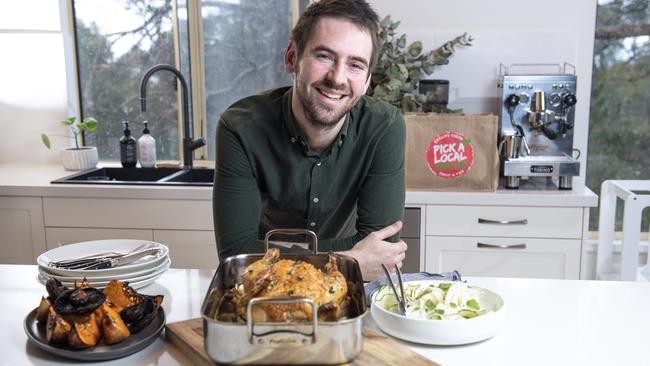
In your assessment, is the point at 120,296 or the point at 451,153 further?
the point at 451,153

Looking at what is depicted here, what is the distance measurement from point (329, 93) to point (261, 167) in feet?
1.04

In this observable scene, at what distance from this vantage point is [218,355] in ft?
2.71

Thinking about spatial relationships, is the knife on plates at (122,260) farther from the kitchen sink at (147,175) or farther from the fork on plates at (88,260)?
the kitchen sink at (147,175)

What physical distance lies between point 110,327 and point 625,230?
81.7 inches

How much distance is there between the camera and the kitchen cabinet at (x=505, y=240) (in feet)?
8.46

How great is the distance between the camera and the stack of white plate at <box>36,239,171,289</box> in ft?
4.29

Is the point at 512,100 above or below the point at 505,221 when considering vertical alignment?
above

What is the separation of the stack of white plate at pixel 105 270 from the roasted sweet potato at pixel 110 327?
0.92ft

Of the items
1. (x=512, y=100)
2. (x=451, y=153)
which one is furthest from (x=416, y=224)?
(x=512, y=100)

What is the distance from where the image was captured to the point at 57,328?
1025 mm

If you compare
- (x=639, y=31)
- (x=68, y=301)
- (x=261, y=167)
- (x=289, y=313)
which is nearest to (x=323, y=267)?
(x=289, y=313)

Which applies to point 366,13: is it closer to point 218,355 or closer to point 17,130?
point 218,355

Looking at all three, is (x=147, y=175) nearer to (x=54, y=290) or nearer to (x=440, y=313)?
(x=54, y=290)

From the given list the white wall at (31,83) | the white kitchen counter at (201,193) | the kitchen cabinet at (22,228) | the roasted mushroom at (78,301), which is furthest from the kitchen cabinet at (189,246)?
the roasted mushroom at (78,301)
